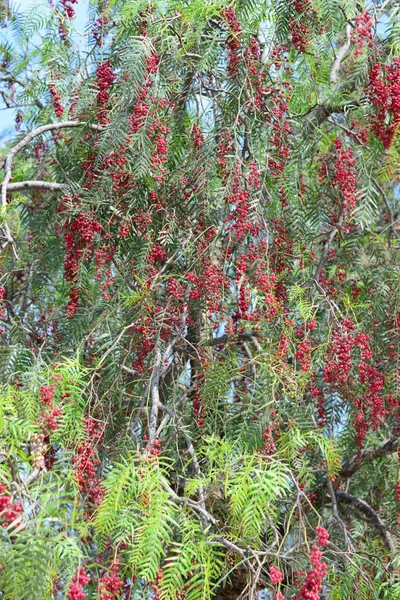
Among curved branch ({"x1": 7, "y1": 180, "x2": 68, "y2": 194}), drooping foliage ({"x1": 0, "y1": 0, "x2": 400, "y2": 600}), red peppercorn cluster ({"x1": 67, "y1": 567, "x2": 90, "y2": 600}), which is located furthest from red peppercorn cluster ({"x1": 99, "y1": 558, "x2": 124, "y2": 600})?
curved branch ({"x1": 7, "y1": 180, "x2": 68, "y2": 194})

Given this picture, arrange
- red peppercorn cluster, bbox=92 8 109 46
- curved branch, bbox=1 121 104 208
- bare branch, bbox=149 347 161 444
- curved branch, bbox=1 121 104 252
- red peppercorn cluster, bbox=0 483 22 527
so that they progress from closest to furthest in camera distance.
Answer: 1. red peppercorn cluster, bbox=0 483 22 527
2. bare branch, bbox=149 347 161 444
3. curved branch, bbox=1 121 104 252
4. curved branch, bbox=1 121 104 208
5. red peppercorn cluster, bbox=92 8 109 46

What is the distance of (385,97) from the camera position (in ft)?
10.5

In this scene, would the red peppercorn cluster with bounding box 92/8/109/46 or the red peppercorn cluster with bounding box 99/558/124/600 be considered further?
the red peppercorn cluster with bounding box 92/8/109/46

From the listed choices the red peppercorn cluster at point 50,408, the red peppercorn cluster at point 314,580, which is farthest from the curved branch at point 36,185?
the red peppercorn cluster at point 314,580

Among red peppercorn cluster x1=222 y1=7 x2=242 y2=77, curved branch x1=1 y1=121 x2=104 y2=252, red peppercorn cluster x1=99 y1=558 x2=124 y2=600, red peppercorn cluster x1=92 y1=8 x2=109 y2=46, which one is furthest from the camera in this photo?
red peppercorn cluster x1=92 y1=8 x2=109 y2=46

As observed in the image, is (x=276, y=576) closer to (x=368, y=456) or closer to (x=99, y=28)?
(x=368, y=456)

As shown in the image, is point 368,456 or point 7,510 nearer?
point 7,510

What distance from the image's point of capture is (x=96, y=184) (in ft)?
10.7

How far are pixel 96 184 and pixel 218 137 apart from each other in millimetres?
504

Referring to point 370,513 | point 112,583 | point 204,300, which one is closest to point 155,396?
point 204,300

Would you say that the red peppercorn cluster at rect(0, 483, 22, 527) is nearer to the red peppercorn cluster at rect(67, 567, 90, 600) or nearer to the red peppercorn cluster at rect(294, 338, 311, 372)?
the red peppercorn cluster at rect(67, 567, 90, 600)

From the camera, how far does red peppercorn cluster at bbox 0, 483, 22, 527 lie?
2.08 meters

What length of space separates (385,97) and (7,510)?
6.26 feet

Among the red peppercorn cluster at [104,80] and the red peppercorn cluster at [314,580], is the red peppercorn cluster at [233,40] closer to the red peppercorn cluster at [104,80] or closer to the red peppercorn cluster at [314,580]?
the red peppercorn cluster at [104,80]
